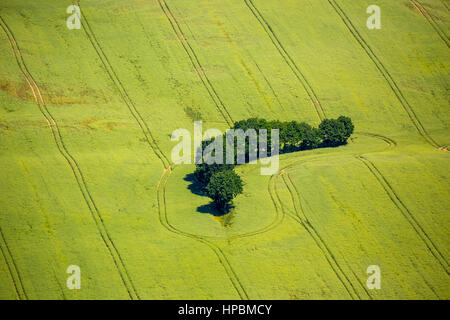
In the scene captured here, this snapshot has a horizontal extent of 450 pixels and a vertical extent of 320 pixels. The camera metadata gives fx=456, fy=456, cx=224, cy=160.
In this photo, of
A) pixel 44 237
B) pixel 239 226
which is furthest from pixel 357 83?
pixel 44 237

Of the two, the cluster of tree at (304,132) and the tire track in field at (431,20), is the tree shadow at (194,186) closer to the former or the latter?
the cluster of tree at (304,132)

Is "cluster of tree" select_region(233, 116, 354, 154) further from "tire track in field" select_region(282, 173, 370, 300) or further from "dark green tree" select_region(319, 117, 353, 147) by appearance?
"tire track in field" select_region(282, 173, 370, 300)

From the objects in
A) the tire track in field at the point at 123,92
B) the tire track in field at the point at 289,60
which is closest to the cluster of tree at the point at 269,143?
the tire track in field at the point at 289,60

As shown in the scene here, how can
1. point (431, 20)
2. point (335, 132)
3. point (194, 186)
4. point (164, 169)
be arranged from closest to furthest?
1. point (194, 186)
2. point (164, 169)
3. point (335, 132)
4. point (431, 20)

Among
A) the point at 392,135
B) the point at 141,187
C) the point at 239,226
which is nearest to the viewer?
the point at 239,226

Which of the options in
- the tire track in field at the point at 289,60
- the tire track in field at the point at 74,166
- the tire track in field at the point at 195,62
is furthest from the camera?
the tire track in field at the point at 289,60

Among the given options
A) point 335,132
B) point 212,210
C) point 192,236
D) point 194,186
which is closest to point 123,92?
point 194,186

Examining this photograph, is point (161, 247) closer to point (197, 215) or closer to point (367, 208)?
point (197, 215)

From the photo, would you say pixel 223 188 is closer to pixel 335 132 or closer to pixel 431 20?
pixel 335 132
